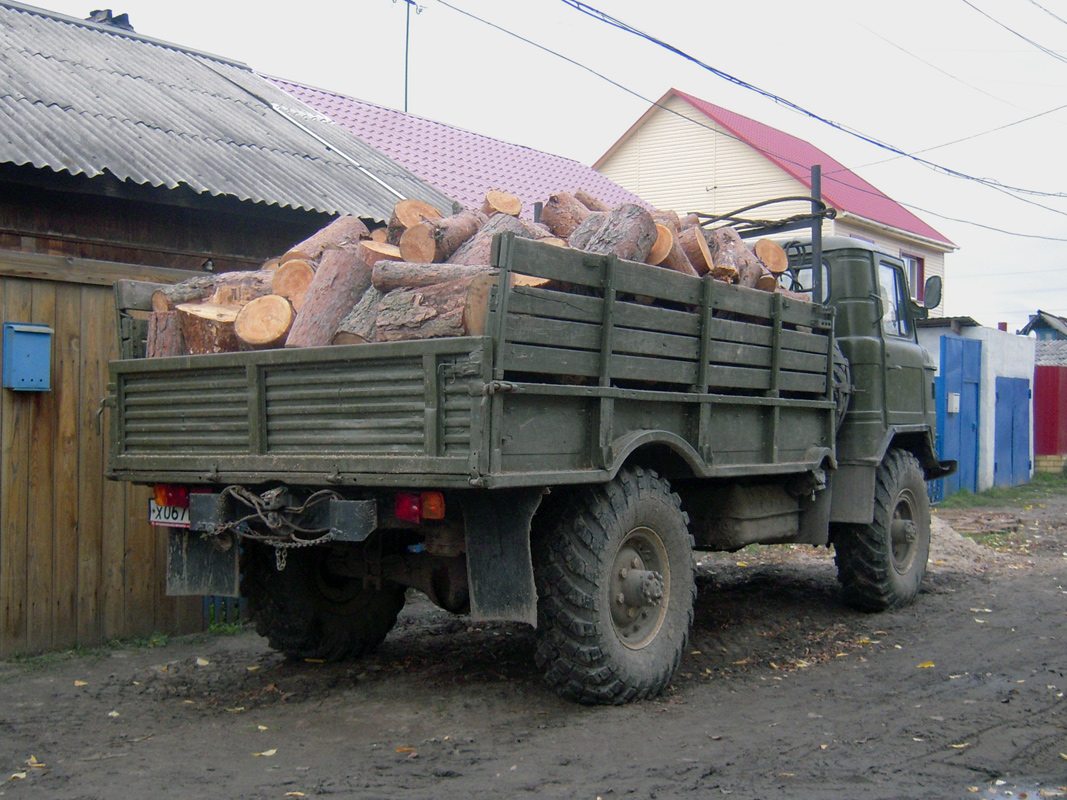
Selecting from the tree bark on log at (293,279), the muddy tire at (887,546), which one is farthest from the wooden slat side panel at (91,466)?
the muddy tire at (887,546)

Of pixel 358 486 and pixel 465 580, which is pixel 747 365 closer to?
pixel 465 580

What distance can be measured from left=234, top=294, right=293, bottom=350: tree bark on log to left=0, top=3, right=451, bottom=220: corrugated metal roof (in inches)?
76.5

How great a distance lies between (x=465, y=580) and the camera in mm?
5250

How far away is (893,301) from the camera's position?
813 cm

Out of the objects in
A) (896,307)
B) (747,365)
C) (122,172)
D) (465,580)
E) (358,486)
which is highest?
(122,172)

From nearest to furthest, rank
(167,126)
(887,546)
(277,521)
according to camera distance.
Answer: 1. (277,521)
2. (887,546)
3. (167,126)

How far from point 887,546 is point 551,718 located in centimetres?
352

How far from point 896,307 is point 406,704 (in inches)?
197

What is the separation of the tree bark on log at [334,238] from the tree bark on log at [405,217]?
21 cm

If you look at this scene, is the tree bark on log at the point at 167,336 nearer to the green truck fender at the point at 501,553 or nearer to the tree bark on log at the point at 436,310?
the tree bark on log at the point at 436,310

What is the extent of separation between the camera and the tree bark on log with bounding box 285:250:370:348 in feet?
17.0

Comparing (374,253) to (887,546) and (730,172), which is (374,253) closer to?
(887,546)

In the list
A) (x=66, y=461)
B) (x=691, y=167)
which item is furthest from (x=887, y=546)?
(x=691, y=167)

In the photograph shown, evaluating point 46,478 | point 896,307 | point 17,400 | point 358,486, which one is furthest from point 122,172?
point 896,307
